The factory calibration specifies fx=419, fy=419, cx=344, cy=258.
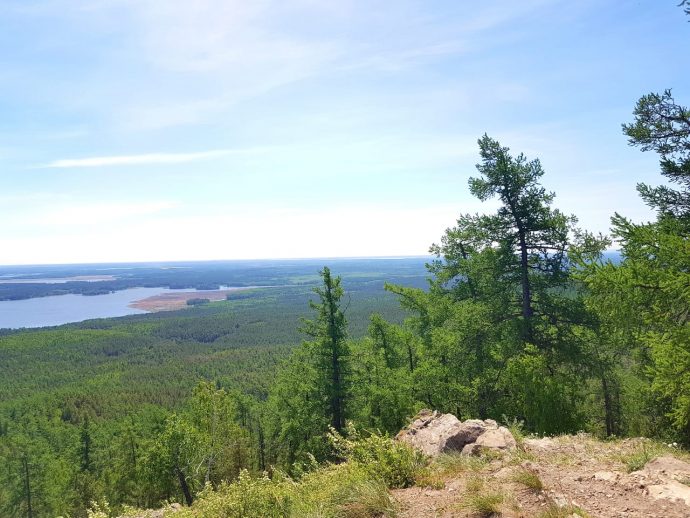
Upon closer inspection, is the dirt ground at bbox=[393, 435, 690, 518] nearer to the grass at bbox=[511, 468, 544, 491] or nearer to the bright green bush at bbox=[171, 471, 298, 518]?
the grass at bbox=[511, 468, 544, 491]

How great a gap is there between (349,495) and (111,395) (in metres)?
109

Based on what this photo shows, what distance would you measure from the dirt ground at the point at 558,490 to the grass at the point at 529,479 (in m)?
0.01

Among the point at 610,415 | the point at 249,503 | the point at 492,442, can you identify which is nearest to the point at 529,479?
the point at 492,442

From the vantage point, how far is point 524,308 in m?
15.7

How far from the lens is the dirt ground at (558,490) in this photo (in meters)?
5.34

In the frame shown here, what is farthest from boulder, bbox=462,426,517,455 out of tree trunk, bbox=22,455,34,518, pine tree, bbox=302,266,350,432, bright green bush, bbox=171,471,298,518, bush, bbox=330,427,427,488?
tree trunk, bbox=22,455,34,518

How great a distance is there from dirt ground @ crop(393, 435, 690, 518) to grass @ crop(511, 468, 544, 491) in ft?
0.04

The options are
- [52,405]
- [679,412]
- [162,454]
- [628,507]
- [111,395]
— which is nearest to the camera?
[628,507]

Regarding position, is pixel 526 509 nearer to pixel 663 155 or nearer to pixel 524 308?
pixel 663 155

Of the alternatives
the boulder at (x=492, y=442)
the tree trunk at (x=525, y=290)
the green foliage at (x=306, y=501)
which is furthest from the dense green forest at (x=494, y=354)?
the boulder at (x=492, y=442)

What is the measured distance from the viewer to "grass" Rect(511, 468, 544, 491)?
5957mm

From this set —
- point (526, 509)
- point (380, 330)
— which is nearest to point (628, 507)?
point (526, 509)

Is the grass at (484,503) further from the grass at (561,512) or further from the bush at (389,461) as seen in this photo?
the bush at (389,461)

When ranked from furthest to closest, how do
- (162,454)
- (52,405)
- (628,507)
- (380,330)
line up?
(52,405) < (162,454) < (380,330) < (628,507)
